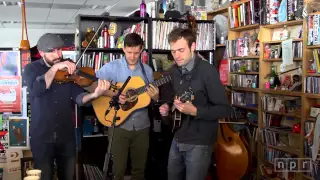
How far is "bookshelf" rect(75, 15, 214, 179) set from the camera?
A: 11.6 feet

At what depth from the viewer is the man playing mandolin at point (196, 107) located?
2.09m

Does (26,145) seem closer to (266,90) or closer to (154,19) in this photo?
(154,19)

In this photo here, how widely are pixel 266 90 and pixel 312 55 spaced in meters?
0.64

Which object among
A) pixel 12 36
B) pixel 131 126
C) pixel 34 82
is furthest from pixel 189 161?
pixel 12 36

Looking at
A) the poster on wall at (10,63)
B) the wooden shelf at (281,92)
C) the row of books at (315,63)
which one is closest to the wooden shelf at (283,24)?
the row of books at (315,63)

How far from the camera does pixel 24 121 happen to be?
2.95 m

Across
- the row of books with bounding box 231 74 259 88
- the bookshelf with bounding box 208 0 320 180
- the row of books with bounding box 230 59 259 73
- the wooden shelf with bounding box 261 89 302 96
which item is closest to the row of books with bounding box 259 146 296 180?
the bookshelf with bounding box 208 0 320 180

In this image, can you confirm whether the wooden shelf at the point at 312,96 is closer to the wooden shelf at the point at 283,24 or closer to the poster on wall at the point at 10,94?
the wooden shelf at the point at 283,24

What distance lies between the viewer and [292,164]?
3320mm

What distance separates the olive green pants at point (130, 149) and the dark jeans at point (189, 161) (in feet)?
1.73

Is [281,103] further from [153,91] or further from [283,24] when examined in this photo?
[153,91]

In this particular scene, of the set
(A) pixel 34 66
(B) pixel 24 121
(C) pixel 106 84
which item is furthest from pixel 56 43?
(B) pixel 24 121

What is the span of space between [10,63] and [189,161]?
179 centimetres

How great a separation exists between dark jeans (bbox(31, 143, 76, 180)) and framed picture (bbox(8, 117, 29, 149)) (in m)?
0.72
